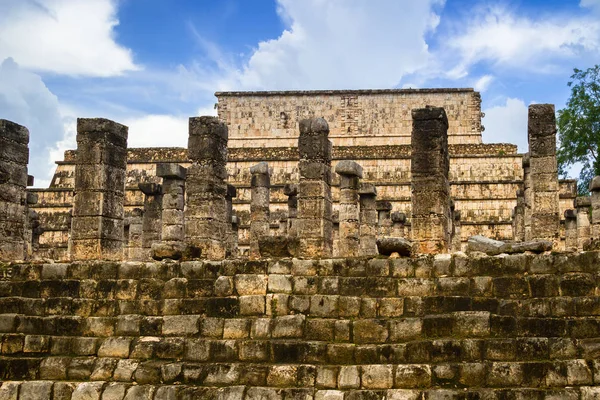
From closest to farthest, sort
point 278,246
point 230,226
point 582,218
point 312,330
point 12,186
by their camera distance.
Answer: point 312,330 < point 278,246 < point 12,186 < point 230,226 < point 582,218

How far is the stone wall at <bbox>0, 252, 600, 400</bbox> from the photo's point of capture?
9445 millimetres

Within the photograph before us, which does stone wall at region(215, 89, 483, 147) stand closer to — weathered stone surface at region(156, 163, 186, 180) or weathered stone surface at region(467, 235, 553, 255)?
weathered stone surface at region(156, 163, 186, 180)

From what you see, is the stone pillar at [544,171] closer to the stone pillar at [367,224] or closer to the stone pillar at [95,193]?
the stone pillar at [367,224]

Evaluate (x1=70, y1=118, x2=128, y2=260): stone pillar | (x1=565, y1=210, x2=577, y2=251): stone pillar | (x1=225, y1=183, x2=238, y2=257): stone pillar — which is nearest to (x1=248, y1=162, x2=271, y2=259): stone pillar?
(x1=225, y1=183, x2=238, y2=257): stone pillar

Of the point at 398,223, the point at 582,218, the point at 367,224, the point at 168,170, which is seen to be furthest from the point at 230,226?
the point at 582,218

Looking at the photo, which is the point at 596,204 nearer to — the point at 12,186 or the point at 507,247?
the point at 507,247

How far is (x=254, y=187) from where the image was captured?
21969 mm

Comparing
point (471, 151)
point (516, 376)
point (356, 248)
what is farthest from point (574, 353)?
point (471, 151)

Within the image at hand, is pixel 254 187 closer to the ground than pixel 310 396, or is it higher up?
higher up

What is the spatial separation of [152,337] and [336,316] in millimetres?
2995

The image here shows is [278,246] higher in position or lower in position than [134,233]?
lower

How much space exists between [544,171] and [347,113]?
2877 centimetres

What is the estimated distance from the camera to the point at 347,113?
1746 inches

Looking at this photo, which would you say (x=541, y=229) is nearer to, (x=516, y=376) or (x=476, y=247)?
(x=476, y=247)
